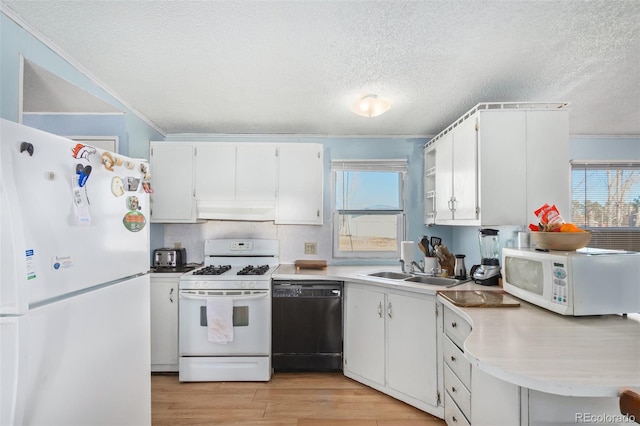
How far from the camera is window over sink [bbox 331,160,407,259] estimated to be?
344 cm

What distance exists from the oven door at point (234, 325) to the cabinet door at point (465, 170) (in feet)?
5.88

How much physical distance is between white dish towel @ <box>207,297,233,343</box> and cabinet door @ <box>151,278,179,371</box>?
41 cm

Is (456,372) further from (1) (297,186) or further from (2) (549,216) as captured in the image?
(1) (297,186)

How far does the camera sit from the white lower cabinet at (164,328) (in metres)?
2.78

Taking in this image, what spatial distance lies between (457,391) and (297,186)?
7.05 feet

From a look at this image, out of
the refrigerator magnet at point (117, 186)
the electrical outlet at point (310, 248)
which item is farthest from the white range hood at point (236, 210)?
the refrigerator magnet at point (117, 186)

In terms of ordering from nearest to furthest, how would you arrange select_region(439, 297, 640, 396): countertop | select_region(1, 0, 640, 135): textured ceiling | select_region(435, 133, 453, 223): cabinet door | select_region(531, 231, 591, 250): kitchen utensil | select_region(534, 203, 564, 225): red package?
1. select_region(439, 297, 640, 396): countertop
2. select_region(1, 0, 640, 135): textured ceiling
3. select_region(531, 231, 591, 250): kitchen utensil
4. select_region(534, 203, 564, 225): red package
5. select_region(435, 133, 453, 223): cabinet door

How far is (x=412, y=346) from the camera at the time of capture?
2268 mm

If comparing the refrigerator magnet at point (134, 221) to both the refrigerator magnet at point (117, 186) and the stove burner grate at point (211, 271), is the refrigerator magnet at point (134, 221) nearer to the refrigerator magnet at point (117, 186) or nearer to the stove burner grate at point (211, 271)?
the refrigerator magnet at point (117, 186)

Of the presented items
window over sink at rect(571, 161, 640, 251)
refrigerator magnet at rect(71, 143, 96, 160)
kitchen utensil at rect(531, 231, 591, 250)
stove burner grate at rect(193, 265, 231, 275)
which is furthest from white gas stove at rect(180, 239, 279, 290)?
window over sink at rect(571, 161, 640, 251)

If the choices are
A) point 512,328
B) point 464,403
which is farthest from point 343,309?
point 512,328

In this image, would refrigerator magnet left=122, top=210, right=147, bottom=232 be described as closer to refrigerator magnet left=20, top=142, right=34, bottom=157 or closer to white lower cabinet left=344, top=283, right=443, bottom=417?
refrigerator magnet left=20, top=142, right=34, bottom=157

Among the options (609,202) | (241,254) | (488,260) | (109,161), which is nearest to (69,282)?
(109,161)

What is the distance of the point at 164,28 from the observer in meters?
1.54
